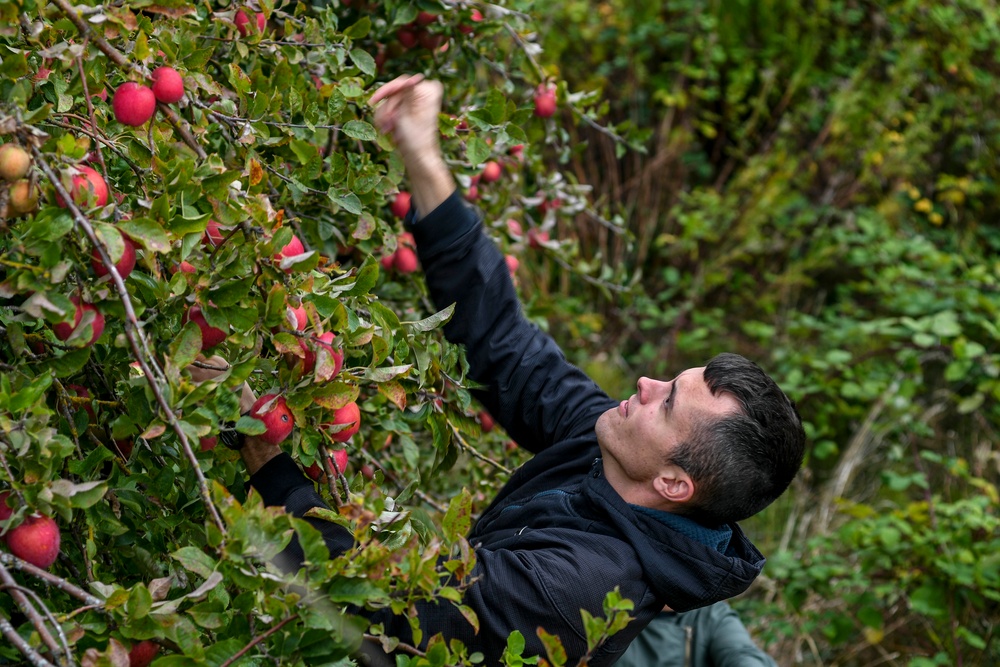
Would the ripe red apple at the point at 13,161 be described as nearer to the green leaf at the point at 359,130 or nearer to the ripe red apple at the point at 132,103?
the ripe red apple at the point at 132,103

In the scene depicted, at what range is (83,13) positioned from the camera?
1114 millimetres

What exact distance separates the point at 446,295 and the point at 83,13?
754 millimetres

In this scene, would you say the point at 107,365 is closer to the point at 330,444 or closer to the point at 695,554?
the point at 330,444

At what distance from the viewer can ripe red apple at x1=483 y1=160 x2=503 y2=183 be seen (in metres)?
2.09

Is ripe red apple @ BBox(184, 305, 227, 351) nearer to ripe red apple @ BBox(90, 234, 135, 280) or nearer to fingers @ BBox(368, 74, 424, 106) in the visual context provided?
ripe red apple @ BBox(90, 234, 135, 280)

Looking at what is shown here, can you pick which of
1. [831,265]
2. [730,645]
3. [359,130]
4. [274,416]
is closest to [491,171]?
[359,130]

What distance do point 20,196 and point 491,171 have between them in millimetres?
1199

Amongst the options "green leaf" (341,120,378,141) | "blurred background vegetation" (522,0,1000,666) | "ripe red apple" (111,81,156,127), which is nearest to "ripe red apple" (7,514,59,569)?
"ripe red apple" (111,81,156,127)

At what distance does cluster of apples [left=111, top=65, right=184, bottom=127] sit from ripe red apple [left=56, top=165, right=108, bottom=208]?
0.45ft

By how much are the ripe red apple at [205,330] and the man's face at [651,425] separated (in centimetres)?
69

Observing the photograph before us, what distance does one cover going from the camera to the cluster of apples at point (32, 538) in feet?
3.38

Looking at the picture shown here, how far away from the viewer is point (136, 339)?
1071 mm

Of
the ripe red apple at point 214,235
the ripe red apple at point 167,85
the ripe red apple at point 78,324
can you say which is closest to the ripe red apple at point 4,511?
the ripe red apple at point 78,324

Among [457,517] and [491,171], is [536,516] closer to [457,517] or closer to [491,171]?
[457,517]
